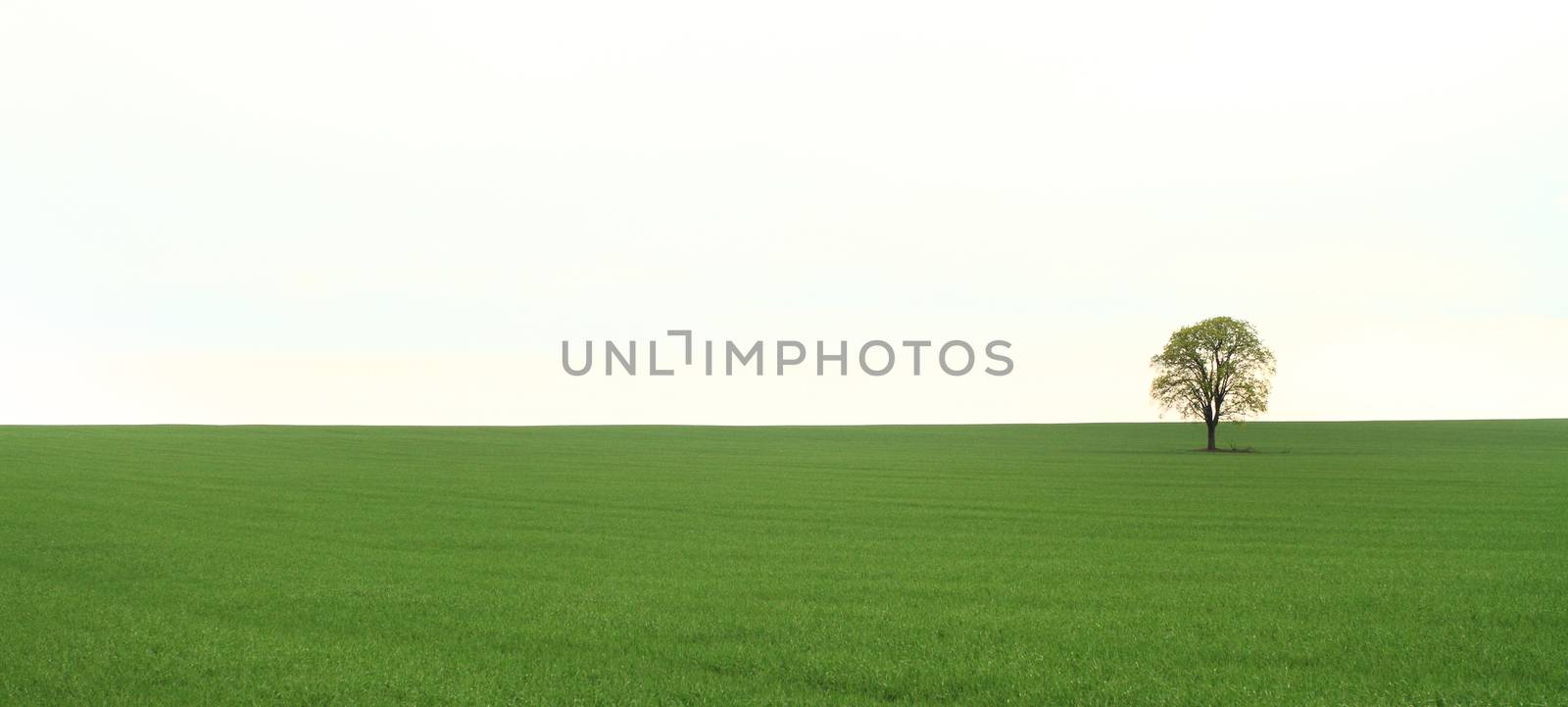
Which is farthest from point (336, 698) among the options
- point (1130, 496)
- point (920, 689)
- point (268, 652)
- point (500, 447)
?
point (500, 447)

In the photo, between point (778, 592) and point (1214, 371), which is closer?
point (778, 592)

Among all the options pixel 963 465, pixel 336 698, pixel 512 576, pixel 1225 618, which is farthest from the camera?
pixel 963 465

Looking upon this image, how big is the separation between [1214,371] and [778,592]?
2331 inches

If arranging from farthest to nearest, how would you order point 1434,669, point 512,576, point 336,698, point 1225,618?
point 512,576, point 1225,618, point 1434,669, point 336,698

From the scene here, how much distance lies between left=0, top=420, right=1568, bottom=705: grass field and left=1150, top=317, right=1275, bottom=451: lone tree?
30232 mm

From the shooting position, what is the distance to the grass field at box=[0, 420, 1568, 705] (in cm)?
969

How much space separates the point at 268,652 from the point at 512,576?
5281 mm

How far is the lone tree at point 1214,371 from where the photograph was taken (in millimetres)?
66000

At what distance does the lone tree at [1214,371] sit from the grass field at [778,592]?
99.2 ft

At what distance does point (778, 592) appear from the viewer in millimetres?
14383

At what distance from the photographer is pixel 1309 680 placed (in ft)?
31.3

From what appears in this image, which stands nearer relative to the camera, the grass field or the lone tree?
the grass field

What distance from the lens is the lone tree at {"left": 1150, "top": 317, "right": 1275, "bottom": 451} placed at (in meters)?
66.0

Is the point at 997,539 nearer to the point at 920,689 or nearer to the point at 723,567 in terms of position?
the point at 723,567
